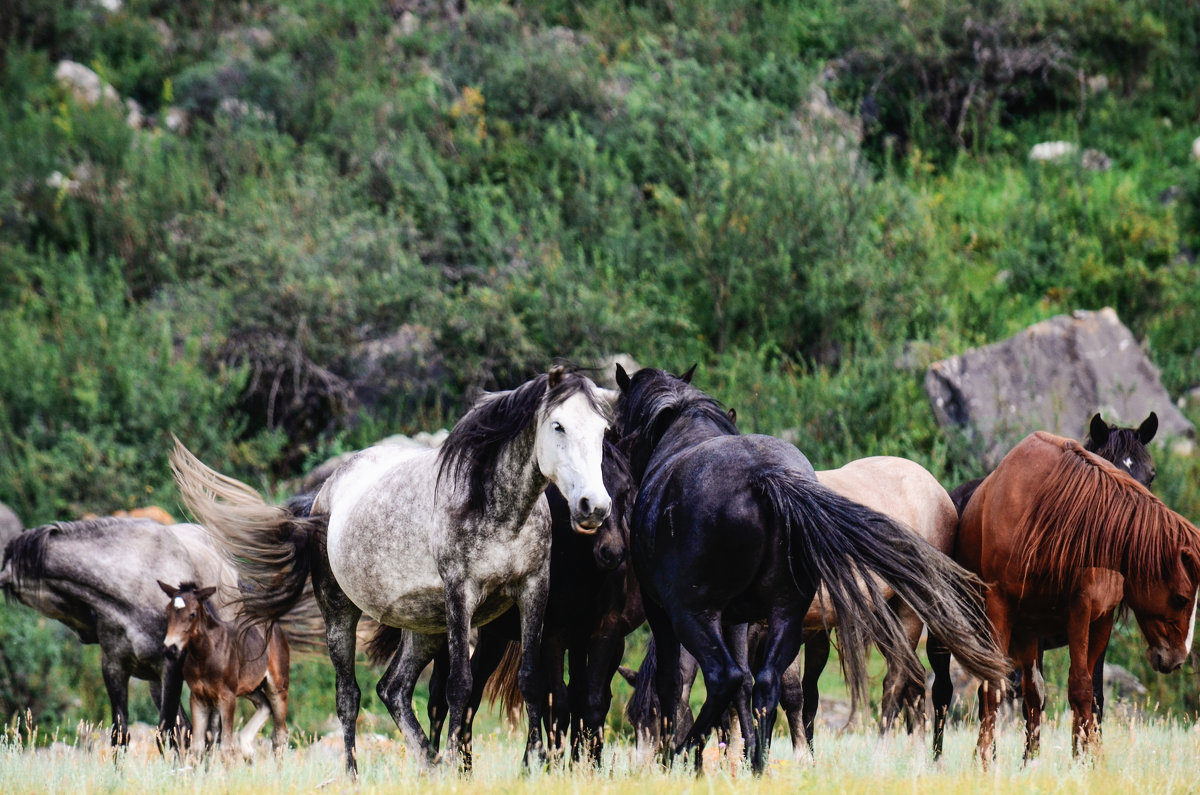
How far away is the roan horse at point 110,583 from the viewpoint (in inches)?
365

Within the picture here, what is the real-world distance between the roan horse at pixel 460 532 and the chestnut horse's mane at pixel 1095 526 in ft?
7.47

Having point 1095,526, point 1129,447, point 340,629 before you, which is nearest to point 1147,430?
point 1129,447

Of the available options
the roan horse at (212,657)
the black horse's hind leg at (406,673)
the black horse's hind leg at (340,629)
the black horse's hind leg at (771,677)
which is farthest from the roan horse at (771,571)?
the roan horse at (212,657)

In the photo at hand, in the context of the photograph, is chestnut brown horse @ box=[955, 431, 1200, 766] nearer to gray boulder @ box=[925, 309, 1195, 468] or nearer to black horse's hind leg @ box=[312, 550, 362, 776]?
black horse's hind leg @ box=[312, 550, 362, 776]

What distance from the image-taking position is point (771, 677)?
18.0 feet

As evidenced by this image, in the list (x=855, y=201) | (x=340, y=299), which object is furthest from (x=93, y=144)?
(x=855, y=201)

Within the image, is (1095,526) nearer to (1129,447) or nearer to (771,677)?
(771,677)

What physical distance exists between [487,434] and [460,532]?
0.51 meters

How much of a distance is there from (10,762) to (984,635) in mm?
5403

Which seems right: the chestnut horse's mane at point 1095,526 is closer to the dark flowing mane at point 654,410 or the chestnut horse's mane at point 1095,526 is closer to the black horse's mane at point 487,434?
the dark flowing mane at point 654,410

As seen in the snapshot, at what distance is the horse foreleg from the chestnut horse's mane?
2.47 meters

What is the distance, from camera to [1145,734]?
7934 millimetres

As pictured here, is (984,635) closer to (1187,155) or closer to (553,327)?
(553,327)

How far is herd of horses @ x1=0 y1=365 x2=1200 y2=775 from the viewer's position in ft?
18.2
